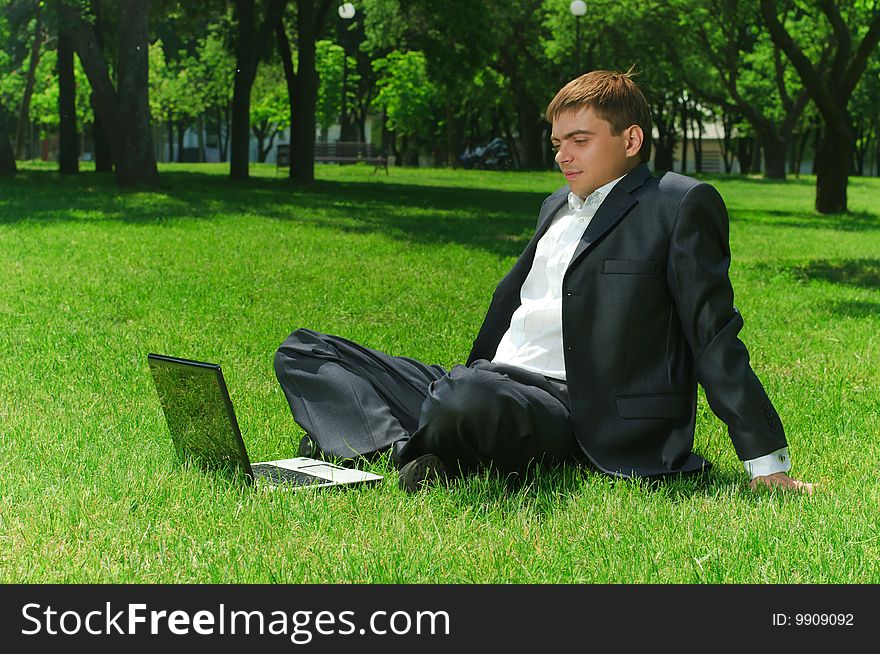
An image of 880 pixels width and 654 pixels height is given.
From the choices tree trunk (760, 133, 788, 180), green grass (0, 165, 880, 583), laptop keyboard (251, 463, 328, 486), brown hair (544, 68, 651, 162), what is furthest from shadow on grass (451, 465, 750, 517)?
tree trunk (760, 133, 788, 180)

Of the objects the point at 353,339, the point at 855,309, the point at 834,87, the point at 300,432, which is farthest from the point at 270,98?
the point at 300,432

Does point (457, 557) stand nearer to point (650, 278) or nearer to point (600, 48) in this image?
point (650, 278)

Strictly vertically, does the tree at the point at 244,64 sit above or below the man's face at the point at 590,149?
above

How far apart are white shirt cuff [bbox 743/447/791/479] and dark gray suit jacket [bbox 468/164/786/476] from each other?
0.12 feet

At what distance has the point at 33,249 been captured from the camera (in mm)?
13047

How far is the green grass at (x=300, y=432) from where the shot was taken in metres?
3.70

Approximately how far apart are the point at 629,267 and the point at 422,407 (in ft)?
3.08

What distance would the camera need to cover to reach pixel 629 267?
429 centimetres

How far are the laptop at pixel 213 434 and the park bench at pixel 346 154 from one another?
32.3 metres

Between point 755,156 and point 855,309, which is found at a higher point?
point 755,156

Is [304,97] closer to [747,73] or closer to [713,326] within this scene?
[713,326]

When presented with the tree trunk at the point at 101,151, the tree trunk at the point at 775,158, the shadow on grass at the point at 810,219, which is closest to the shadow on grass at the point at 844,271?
the shadow on grass at the point at 810,219

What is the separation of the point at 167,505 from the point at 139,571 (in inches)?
28.2

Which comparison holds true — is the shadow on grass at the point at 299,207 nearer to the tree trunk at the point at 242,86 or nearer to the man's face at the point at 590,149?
the tree trunk at the point at 242,86
